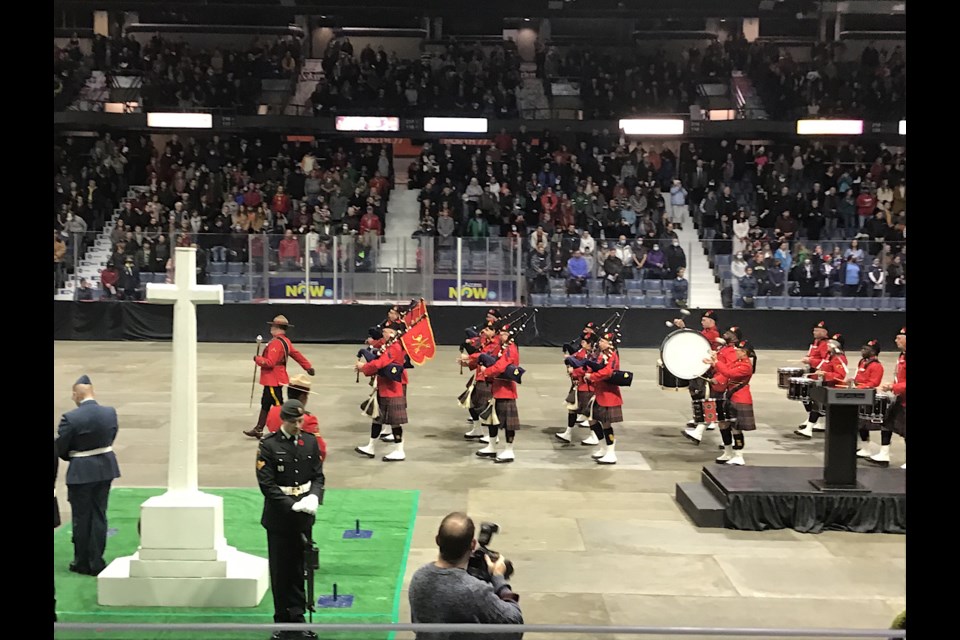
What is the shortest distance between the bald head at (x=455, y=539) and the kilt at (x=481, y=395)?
8.38 meters

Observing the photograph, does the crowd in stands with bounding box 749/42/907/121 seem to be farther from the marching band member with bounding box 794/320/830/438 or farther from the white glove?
the white glove

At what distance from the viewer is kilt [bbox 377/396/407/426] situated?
38.5ft

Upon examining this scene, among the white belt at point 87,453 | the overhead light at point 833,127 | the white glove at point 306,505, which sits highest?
the overhead light at point 833,127

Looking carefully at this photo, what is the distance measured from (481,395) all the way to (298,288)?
40.8ft

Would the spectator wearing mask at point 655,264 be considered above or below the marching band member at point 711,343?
above

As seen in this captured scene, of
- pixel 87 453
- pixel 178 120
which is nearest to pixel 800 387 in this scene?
pixel 87 453

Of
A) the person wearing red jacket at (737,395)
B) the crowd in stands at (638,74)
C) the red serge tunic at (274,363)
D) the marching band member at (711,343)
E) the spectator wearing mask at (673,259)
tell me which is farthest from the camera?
the crowd in stands at (638,74)

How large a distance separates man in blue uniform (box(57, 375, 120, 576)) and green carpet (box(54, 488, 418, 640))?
0.76 ft

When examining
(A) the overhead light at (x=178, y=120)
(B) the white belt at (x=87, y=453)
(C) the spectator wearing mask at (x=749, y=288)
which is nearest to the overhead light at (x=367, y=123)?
(A) the overhead light at (x=178, y=120)

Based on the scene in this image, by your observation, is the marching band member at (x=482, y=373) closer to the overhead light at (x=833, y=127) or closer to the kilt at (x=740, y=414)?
the kilt at (x=740, y=414)

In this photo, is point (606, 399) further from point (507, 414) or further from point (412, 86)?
point (412, 86)

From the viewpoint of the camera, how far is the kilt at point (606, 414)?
11828 millimetres

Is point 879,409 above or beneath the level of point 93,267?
beneath

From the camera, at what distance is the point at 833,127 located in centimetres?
3000
